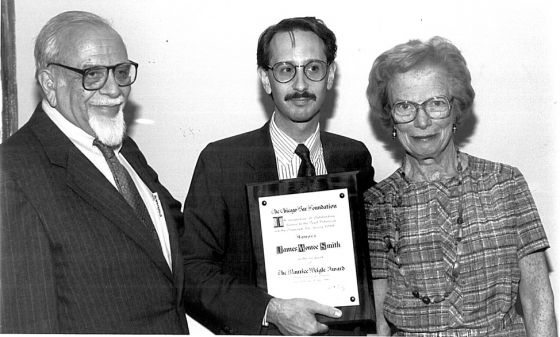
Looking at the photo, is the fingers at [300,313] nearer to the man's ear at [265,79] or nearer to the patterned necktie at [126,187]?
the patterned necktie at [126,187]

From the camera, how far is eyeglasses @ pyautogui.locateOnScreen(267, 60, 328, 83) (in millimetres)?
2305

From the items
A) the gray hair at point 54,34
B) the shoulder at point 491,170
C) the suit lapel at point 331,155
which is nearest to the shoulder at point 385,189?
the suit lapel at point 331,155

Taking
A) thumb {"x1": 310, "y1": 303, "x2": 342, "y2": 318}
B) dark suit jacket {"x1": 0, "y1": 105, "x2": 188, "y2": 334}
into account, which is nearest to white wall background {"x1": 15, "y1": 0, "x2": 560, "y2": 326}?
dark suit jacket {"x1": 0, "y1": 105, "x2": 188, "y2": 334}

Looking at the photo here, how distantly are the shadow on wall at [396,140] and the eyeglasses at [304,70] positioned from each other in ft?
0.99

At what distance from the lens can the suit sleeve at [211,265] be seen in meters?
A: 2.32

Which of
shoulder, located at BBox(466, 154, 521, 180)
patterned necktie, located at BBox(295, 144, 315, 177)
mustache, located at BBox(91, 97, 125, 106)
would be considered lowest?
shoulder, located at BBox(466, 154, 521, 180)

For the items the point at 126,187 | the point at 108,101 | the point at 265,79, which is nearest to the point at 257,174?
the point at 265,79

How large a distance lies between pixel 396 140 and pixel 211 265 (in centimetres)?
77

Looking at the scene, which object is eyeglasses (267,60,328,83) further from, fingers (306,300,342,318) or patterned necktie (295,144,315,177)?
fingers (306,300,342,318)

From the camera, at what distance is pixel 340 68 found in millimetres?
2695

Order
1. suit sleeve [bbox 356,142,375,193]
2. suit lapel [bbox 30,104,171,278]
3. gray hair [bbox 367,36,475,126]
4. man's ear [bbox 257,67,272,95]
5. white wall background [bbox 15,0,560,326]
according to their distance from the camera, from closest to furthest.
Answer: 1. suit lapel [bbox 30,104,171,278]
2. gray hair [bbox 367,36,475,126]
3. man's ear [bbox 257,67,272,95]
4. suit sleeve [bbox 356,142,375,193]
5. white wall background [bbox 15,0,560,326]

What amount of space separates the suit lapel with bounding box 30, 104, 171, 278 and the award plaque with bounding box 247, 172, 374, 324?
0.37 metres

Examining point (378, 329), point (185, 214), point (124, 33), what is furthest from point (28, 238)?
point (378, 329)

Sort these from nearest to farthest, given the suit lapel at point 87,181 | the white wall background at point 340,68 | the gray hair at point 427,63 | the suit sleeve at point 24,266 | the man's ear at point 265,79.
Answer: the suit sleeve at point 24,266, the suit lapel at point 87,181, the gray hair at point 427,63, the man's ear at point 265,79, the white wall background at point 340,68
